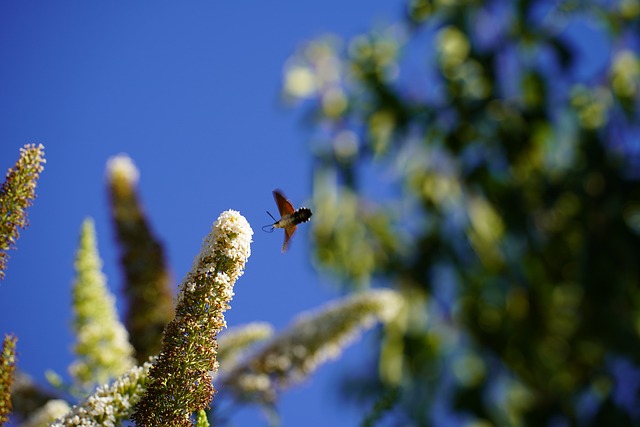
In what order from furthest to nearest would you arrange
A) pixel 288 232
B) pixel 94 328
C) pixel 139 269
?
1. pixel 139 269
2. pixel 94 328
3. pixel 288 232

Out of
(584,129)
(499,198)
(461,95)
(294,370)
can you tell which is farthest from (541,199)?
(294,370)

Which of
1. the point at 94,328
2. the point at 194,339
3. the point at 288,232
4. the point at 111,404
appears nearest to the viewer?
the point at 194,339

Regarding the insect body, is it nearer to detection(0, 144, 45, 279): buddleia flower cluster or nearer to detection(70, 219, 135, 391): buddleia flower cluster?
detection(0, 144, 45, 279): buddleia flower cluster

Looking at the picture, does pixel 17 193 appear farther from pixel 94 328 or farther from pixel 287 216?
pixel 94 328

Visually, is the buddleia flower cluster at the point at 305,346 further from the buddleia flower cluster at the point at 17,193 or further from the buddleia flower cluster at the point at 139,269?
the buddleia flower cluster at the point at 139,269

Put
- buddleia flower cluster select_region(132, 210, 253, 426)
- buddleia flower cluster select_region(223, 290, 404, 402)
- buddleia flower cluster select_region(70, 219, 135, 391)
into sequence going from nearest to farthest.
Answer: buddleia flower cluster select_region(132, 210, 253, 426)
buddleia flower cluster select_region(223, 290, 404, 402)
buddleia flower cluster select_region(70, 219, 135, 391)

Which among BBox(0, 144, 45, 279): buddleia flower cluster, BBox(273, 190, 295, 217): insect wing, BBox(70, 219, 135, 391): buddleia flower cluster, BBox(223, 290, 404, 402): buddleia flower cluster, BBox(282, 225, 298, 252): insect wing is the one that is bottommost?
BBox(223, 290, 404, 402): buddleia flower cluster

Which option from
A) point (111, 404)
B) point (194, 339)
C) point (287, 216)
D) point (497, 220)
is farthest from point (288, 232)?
point (497, 220)

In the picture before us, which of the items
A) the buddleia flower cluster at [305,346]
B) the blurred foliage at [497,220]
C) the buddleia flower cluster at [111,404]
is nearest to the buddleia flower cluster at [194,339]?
the buddleia flower cluster at [111,404]

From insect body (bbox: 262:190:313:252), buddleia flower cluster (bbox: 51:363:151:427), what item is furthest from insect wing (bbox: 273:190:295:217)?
buddleia flower cluster (bbox: 51:363:151:427)
